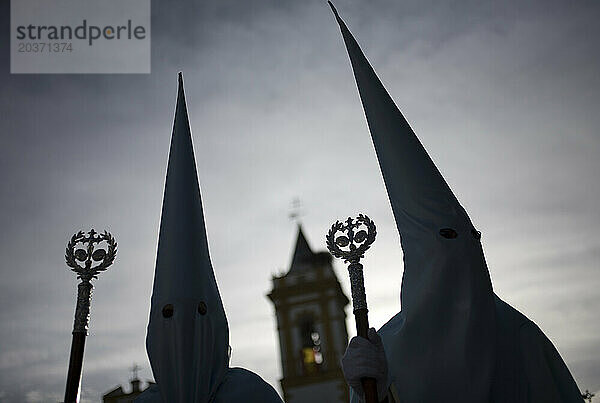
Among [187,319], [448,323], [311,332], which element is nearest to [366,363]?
[448,323]

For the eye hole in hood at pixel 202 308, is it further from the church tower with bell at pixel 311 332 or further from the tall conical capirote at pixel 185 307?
the church tower with bell at pixel 311 332

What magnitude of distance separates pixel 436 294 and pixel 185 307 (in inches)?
66.3

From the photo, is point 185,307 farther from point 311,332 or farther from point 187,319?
point 311,332

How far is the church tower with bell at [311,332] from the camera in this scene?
1817 cm

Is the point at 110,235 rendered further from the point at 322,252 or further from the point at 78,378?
the point at 322,252

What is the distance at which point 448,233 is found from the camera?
149 inches

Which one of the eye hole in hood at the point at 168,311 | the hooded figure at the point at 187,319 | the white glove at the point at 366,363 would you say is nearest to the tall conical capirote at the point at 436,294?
the white glove at the point at 366,363

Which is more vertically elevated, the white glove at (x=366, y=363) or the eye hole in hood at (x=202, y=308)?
the eye hole in hood at (x=202, y=308)

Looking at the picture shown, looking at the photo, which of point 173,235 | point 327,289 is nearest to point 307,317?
point 327,289

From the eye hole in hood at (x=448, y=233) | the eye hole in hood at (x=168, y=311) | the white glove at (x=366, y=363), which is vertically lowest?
the white glove at (x=366, y=363)

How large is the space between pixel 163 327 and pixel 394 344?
5.00 ft

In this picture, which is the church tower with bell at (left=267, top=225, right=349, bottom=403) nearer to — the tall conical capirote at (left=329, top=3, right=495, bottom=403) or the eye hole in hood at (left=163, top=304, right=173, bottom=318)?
the eye hole in hood at (left=163, top=304, right=173, bottom=318)

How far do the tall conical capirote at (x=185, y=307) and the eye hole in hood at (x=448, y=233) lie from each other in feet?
5.67

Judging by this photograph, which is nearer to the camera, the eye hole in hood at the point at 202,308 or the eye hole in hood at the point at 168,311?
the eye hole in hood at the point at 168,311
